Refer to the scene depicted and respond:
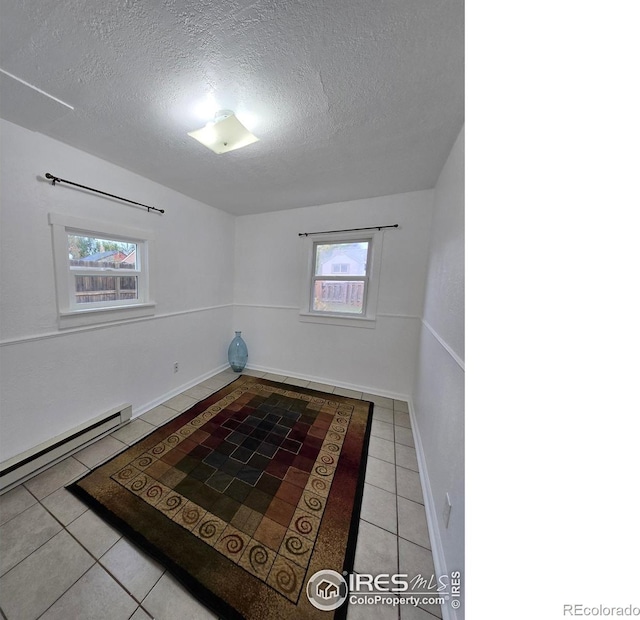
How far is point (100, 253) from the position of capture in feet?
6.28

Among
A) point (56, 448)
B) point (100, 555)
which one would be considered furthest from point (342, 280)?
point (56, 448)

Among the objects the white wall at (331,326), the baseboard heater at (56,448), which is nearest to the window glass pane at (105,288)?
the baseboard heater at (56,448)

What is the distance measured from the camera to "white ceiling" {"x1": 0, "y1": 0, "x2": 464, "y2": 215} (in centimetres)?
83

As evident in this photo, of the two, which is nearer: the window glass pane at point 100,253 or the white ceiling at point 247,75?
the white ceiling at point 247,75

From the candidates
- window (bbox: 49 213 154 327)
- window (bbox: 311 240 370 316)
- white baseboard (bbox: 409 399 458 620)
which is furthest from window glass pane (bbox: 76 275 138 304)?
white baseboard (bbox: 409 399 458 620)

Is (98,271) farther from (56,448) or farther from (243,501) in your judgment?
(243,501)

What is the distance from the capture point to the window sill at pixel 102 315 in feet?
5.52

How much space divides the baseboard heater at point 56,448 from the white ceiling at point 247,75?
6.28 ft

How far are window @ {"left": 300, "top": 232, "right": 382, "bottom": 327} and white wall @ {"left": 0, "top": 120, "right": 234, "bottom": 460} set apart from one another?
1.41 meters

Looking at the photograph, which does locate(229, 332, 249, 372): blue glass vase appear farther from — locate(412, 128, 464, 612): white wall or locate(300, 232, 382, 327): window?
locate(412, 128, 464, 612): white wall

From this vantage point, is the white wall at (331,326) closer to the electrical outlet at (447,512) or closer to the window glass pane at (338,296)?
the window glass pane at (338,296)
